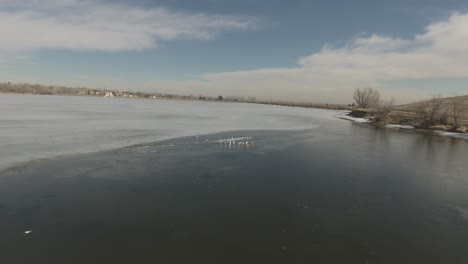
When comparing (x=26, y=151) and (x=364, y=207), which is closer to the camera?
(x=364, y=207)

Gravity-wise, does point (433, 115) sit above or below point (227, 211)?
above

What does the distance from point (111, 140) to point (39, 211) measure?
9.33m

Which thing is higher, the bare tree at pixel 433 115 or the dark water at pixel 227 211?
the bare tree at pixel 433 115

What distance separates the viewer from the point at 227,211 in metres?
6.78

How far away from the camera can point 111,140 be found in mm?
15320

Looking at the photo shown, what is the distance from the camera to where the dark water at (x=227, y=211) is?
5.10 metres

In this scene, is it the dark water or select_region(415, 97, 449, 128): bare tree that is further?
select_region(415, 97, 449, 128): bare tree

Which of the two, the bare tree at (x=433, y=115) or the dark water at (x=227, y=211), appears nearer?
the dark water at (x=227, y=211)

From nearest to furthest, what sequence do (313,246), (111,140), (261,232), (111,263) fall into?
(111,263) < (313,246) < (261,232) < (111,140)

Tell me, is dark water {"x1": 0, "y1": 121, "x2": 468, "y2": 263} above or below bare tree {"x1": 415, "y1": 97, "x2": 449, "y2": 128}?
below

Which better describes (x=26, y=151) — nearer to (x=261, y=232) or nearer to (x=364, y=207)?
(x=261, y=232)

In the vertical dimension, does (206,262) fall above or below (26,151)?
below

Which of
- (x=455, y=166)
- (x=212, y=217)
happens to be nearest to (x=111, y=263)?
(x=212, y=217)

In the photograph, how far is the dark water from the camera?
16.7 ft
